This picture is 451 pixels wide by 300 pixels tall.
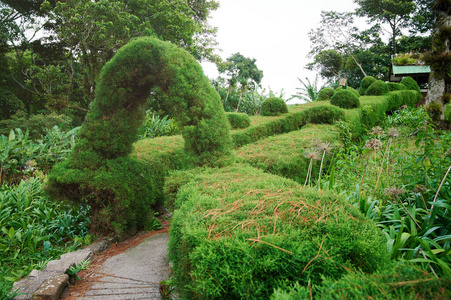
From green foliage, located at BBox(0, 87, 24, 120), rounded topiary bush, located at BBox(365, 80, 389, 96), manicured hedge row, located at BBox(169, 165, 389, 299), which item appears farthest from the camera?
Result: green foliage, located at BBox(0, 87, 24, 120)

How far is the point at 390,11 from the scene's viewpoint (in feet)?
87.4

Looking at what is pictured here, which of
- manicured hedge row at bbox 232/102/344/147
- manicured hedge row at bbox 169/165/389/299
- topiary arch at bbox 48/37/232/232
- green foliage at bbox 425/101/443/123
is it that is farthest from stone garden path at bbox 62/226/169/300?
green foliage at bbox 425/101/443/123

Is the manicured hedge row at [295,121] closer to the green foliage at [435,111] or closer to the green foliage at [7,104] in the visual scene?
Result: the green foliage at [435,111]

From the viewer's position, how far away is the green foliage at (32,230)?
3589 millimetres

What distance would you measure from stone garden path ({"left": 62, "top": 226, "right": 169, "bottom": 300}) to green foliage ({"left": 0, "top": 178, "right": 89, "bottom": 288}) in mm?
669

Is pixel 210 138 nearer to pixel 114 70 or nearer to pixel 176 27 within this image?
pixel 114 70

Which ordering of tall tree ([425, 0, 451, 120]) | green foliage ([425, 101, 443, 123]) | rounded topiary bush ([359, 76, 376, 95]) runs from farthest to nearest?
rounded topiary bush ([359, 76, 376, 95]) < green foliage ([425, 101, 443, 123]) < tall tree ([425, 0, 451, 120])

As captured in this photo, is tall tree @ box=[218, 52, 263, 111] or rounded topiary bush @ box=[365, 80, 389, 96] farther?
tall tree @ box=[218, 52, 263, 111]

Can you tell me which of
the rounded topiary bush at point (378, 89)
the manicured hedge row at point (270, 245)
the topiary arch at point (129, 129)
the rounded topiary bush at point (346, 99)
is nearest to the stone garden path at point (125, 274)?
the topiary arch at point (129, 129)

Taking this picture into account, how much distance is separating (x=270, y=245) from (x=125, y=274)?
2471 mm


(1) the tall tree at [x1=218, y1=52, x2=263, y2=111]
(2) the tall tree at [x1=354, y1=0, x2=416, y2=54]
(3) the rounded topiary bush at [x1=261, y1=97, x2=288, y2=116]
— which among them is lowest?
(3) the rounded topiary bush at [x1=261, y1=97, x2=288, y2=116]

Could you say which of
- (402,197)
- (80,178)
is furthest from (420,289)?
(80,178)

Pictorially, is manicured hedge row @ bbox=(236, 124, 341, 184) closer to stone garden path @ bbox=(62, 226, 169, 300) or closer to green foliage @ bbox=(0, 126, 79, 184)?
stone garden path @ bbox=(62, 226, 169, 300)

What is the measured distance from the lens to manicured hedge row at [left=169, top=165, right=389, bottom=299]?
3.97ft
